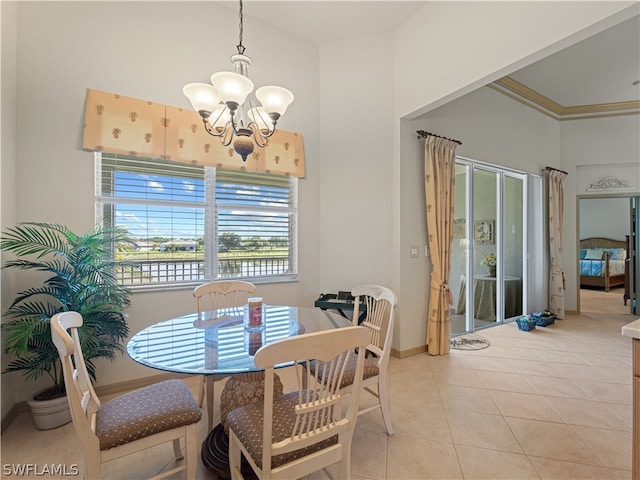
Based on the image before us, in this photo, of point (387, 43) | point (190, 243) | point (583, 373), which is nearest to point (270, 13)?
point (387, 43)

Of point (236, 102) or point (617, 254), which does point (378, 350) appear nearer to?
point (236, 102)

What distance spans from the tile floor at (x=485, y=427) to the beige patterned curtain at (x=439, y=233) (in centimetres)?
28

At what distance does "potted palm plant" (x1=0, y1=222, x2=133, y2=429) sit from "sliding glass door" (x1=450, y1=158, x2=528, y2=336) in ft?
12.9

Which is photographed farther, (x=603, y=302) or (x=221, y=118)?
(x=603, y=302)

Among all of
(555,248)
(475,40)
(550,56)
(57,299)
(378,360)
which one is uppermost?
(550,56)

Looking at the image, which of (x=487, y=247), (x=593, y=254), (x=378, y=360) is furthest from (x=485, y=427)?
(x=593, y=254)

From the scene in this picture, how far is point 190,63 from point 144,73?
441 millimetres

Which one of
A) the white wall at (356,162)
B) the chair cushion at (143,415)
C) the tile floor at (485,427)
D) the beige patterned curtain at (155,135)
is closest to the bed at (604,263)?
the tile floor at (485,427)

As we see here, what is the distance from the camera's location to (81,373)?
1.42 meters

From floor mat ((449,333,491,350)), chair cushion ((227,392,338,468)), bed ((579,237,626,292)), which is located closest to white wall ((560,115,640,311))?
floor mat ((449,333,491,350))

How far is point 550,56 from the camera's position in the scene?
3658 millimetres

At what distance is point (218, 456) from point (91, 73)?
10.1ft

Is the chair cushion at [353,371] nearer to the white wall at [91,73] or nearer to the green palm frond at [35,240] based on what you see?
the white wall at [91,73]

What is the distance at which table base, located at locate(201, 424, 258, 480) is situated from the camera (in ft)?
5.27
